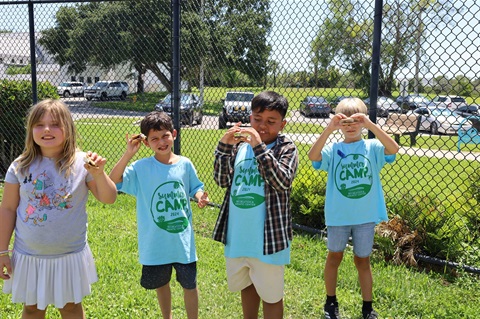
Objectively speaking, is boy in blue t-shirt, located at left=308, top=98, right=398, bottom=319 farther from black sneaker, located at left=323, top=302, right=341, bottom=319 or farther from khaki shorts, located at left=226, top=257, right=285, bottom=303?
khaki shorts, located at left=226, top=257, right=285, bottom=303

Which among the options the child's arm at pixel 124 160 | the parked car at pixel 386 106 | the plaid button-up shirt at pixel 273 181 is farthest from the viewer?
the parked car at pixel 386 106

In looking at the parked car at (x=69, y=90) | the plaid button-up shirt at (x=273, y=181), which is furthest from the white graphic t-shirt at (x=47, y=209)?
the parked car at (x=69, y=90)

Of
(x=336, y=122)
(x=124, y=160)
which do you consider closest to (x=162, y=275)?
(x=124, y=160)

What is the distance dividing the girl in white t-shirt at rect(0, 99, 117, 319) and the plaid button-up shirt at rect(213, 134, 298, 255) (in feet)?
2.16

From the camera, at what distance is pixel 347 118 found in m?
2.91

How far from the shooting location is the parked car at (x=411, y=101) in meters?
4.49

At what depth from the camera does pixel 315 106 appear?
539 centimetres

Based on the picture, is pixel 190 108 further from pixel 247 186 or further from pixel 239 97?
pixel 247 186

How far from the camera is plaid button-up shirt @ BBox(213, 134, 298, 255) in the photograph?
2.46 metres

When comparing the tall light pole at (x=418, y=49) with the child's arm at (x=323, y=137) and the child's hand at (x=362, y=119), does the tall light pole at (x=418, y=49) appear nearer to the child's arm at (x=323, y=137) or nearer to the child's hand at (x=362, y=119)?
the child's hand at (x=362, y=119)

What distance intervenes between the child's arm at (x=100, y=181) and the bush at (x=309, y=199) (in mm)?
2688

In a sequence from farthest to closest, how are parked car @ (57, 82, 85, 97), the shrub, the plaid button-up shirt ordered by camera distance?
1. parked car @ (57, 82, 85, 97)
2. the shrub
3. the plaid button-up shirt

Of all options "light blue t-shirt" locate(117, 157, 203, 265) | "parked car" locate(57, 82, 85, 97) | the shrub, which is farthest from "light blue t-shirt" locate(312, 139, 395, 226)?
"parked car" locate(57, 82, 85, 97)

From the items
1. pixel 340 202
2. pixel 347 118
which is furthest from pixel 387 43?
pixel 340 202
